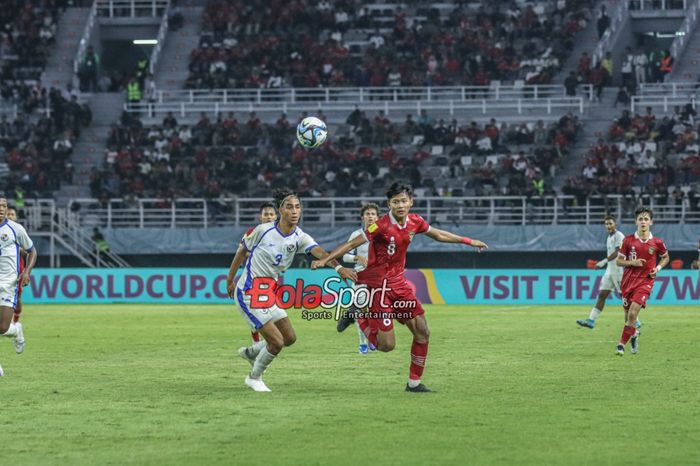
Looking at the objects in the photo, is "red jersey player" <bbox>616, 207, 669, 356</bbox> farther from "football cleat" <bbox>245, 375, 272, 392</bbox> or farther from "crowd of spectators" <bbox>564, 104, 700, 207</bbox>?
"crowd of spectators" <bbox>564, 104, 700, 207</bbox>

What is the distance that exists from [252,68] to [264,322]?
39.9 meters

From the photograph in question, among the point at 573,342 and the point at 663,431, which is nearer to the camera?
the point at 663,431

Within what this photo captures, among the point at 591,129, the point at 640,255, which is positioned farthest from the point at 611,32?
the point at 640,255

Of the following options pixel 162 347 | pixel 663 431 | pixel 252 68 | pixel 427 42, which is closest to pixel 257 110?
pixel 252 68

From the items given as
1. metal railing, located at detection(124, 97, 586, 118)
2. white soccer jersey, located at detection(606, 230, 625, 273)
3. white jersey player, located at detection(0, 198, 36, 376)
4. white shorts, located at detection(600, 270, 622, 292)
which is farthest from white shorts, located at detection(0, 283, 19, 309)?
metal railing, located at detection(124, 97, 586, 118)

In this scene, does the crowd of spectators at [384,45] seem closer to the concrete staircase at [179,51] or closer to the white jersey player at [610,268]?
the concrete staircase at [179,51]

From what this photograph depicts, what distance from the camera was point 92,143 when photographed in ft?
169

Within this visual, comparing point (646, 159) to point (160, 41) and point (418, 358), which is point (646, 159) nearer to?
point (160, 41)

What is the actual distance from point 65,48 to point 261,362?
1781 inches

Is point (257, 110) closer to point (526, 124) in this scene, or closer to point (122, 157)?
point (122, 157)

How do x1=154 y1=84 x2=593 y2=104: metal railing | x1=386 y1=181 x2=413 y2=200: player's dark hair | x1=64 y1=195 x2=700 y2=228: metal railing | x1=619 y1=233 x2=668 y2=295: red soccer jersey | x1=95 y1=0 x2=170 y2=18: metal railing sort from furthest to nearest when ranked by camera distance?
x1=95 y1=0 x2=170 y2=18: metal railing < x1=154 y1=84 x2=593 y2=104: metal railing < x1=64 y1=195 x2=700 y2=228: metal railing < x1=619 y1=233 x2=668 y2=295: red soccer jersey < x1=386 y1=181 x2=413 y2=200: player's dark hair

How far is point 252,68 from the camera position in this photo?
54250 millimetres

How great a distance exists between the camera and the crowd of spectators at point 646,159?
44281 millimetres

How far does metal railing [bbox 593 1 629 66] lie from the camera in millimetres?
52469
